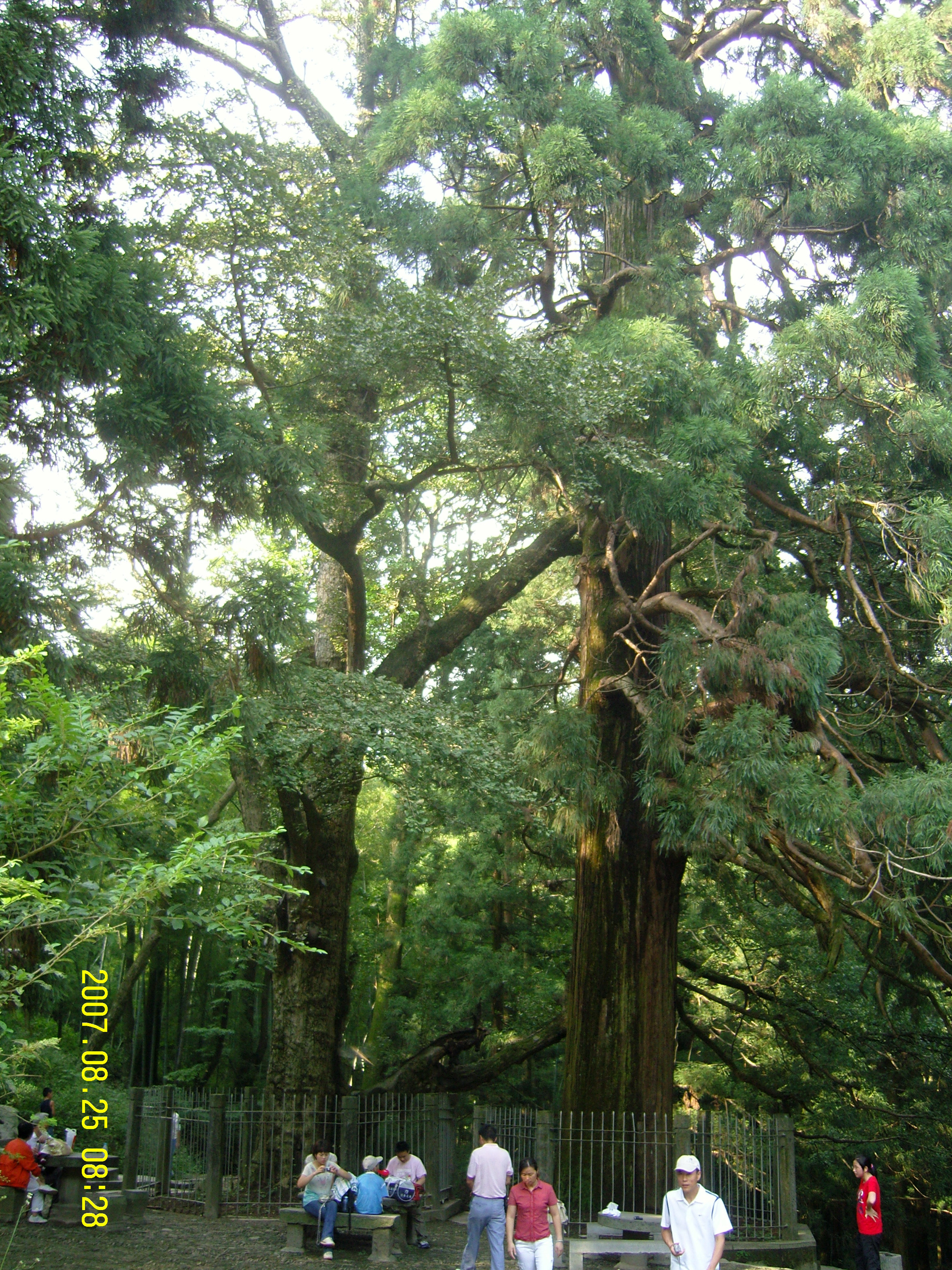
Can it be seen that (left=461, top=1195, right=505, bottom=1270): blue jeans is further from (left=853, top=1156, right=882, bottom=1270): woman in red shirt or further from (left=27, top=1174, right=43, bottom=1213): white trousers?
(left=27, top=1174, right=43, bottom=1213): white trousers

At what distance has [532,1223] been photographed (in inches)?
238

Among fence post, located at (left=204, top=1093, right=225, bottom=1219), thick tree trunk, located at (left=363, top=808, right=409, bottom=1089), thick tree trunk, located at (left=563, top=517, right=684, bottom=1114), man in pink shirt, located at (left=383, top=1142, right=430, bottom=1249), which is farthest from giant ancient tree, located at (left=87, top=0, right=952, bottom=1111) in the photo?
thick tree trunk, located at (left=363, top=808, right=409, bottom=1089)

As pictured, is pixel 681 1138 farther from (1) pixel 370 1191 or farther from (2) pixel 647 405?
(2) pixel 647 405

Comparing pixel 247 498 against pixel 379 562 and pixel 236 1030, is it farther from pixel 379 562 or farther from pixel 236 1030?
pixel 236 1030

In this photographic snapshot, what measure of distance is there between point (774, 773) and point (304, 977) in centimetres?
694

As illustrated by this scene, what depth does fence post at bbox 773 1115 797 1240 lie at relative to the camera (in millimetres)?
9422

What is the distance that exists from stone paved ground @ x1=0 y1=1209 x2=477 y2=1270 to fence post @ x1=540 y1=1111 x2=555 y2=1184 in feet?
2.92

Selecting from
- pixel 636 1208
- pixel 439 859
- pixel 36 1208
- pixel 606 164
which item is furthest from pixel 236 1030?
pixel 606 164

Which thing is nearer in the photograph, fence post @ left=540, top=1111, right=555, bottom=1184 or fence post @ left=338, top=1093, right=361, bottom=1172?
fence post @ left=540, top=1111, right=555, bottom=1184

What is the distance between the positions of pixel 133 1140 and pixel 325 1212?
424 cm

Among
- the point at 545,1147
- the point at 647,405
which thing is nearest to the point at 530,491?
the point at 647,405

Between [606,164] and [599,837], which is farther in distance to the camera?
[599,837]

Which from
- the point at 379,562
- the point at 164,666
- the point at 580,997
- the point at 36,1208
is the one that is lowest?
the point at 36,1208

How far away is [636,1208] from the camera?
964cm
